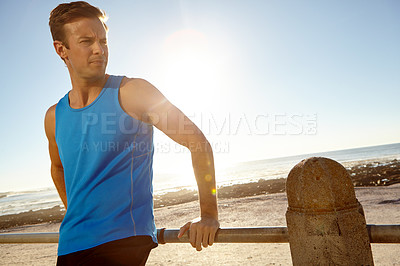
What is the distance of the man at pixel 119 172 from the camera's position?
1452 mm

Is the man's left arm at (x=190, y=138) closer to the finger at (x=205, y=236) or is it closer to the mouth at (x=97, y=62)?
the finger at (x=205, y=236)

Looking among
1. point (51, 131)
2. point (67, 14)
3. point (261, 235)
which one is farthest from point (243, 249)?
point (67, 14)

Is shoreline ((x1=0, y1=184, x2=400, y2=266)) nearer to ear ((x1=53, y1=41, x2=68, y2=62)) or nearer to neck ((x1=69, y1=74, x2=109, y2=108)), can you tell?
neck ((x1=69, y1=74, x2=109, y2=108))

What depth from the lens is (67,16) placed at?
176cm

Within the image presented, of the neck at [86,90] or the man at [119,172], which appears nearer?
the man at [119,172]

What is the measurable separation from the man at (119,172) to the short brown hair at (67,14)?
0.26 metres

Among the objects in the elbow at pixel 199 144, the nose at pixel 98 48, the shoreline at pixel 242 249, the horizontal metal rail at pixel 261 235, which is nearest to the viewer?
the horizontal metal rail at pixel 261 235

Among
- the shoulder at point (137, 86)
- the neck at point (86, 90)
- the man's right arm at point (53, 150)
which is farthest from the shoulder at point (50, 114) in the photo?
the shoulder at point (137, 86)

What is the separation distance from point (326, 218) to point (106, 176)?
1.08m

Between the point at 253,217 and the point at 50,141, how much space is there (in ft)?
31.2

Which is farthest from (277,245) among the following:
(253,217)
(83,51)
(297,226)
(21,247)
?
(21,247)

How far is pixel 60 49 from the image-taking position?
72.5 inches

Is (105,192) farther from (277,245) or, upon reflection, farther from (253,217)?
(253,217)

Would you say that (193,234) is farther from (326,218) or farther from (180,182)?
(180,182)
